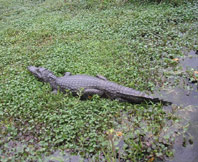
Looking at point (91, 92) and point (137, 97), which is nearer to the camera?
point (137, 97)

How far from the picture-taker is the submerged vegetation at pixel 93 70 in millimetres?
3975

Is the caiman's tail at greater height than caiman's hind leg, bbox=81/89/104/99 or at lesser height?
greater

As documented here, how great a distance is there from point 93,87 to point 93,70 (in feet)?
3.23

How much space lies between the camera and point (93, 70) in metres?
5.98

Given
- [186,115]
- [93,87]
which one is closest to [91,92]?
[93,87]

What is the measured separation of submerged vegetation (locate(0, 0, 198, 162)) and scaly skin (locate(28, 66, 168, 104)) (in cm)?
17

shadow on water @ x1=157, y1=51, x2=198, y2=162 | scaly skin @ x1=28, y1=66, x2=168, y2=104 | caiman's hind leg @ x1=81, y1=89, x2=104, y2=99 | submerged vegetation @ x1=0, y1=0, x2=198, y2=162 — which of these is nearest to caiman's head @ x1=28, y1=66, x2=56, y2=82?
scaly skin @ x1=28, y1=66, x2=168, y2=104

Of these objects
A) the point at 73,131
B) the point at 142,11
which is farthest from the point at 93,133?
the point at 142,11

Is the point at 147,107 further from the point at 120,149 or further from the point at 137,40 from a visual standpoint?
the point at 137,40

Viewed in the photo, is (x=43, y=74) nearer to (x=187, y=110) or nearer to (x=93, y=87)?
(x=93, y=87)

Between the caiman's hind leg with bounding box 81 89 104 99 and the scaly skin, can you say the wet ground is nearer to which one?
the scaly skin

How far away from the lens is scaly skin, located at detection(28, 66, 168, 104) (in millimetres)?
4691

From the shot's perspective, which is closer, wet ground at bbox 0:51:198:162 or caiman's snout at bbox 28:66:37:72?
wet ground at bbox 0:51:198:162

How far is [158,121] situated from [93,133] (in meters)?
1.31
